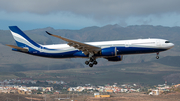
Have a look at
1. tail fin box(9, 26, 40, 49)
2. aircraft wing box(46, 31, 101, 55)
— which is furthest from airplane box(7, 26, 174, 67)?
tail fin box(9, 26, 40, 49)

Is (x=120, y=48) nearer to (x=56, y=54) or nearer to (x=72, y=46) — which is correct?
(x=72, y=46)

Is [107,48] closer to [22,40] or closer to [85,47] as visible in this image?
[85,47]

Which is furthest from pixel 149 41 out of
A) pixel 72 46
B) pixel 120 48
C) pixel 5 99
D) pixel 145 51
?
pixel 5 99

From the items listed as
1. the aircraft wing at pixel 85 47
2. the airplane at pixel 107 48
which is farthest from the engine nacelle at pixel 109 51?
the aircraft wing at pixel 85 47

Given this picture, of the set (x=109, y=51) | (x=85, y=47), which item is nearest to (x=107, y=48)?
(x=109, y=51)

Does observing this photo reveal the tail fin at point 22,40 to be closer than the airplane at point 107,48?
No

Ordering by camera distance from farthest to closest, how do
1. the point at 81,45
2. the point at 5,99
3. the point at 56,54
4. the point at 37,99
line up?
the point at 37,99
the point at 5,99
the point at 56,54
the point at 81,45

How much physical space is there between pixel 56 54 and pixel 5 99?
9104 cm

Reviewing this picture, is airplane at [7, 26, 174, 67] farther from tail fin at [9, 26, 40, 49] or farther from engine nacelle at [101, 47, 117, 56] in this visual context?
tail fin at [9, 26, 40, 49]

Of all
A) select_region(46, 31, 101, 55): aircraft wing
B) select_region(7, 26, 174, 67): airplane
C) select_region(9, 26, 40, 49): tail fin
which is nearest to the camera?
select_region(46, 31, 101, 55): aircraft wing

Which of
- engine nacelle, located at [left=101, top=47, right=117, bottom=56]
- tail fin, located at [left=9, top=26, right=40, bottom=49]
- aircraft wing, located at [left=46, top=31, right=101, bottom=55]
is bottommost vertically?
engine nacelle, located at [left=101, top=47, right=117, bottom=56]

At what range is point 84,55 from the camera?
→ 60.9 metres

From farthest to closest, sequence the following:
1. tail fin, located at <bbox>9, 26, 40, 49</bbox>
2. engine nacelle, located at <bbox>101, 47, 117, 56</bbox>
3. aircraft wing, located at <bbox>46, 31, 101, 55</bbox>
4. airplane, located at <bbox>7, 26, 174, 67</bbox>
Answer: tail fin, located at <bbox>9, 26, 40, 49</bbox>, airplane, located at <bbox>7, 26, 174, 67</bbox>, engine nacelle, located at <bbox>101, 47, 117, 56</bbox>, aircraft wing, located at <bbox>46, 31, 101, 55</bbox>

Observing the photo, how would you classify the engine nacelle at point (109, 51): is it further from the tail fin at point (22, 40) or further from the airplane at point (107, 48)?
the tail fin at point (22, 40)
